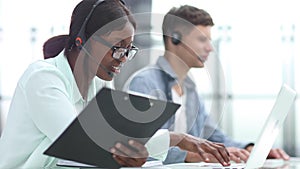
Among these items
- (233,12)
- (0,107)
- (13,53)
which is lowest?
(0,107)

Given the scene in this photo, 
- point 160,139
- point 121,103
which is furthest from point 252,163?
point 121,103

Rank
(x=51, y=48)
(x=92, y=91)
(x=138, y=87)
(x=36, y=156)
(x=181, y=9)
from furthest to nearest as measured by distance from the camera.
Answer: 1. (x=181, y=9)
2. (x=138, y=87)
3. (x=51, y=48)
4. (x=92, y=91)
5. (x=36, y=156)

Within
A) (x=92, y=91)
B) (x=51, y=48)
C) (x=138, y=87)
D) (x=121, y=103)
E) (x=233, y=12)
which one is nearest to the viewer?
(x=121, y=103)

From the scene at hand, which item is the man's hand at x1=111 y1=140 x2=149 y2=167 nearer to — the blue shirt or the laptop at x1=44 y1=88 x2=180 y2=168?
the laptop at x1=44 y1=88 x2=180 y2=168

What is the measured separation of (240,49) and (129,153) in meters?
3.50

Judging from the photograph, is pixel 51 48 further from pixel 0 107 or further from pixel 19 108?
pixel 0 107

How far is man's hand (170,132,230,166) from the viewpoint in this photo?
4.32 ft

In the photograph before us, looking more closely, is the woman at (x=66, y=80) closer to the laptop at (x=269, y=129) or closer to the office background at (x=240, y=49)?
the laptop at (x=269, y=129)

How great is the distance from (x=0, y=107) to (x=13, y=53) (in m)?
0.48

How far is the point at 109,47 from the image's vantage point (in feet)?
4.37

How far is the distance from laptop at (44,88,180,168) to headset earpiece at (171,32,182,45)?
44.8 inches

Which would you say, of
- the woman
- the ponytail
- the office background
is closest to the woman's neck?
the woman

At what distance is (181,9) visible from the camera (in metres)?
2.31

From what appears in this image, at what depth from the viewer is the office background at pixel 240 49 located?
430 cm
